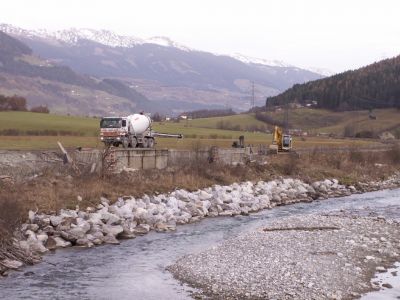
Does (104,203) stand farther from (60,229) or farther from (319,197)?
(319,197)

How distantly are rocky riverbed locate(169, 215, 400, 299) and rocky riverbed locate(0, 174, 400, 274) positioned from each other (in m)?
5.59

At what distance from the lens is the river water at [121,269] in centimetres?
2084

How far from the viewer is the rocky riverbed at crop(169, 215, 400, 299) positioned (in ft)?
67.7

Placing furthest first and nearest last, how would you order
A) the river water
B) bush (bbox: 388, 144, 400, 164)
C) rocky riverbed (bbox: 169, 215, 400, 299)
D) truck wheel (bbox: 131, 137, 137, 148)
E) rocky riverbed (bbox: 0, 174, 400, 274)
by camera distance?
bush (bbox: 388, 144, 400, 164) → truck wheel (bbox: 131, 137, 137, 148) → rocky riverbed (bbox: 0, 174, 400, 274) → the river water → rocky riverbed (bbox: 169, 215, 400, 299)

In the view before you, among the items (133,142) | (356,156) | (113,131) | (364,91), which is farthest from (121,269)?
(364,91)

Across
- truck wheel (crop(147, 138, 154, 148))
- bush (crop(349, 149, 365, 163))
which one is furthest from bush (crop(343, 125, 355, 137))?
truck wheel (crop(147, 138, 154, 148))

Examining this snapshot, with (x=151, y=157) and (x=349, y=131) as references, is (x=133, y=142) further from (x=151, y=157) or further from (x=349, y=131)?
(x=349, y=131)

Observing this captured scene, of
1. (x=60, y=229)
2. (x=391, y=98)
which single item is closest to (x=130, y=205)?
(x=60, y=229)

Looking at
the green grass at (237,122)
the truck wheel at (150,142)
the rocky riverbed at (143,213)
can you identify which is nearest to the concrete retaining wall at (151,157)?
the rocky riverbed at (143,213)

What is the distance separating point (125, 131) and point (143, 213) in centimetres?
2144

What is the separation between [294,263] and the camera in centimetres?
2359

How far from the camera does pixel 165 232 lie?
1278 inches

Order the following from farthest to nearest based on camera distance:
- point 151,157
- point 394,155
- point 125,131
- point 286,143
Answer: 1. point 394,155
2. point 286,143
3. point 125,131
4. point 151,157

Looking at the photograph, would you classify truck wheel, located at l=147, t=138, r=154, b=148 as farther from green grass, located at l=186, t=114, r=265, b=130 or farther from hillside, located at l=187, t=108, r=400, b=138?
green grass, located at l=186, t=114, r=265, b=130
